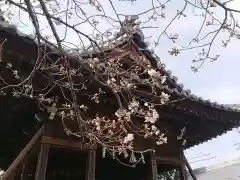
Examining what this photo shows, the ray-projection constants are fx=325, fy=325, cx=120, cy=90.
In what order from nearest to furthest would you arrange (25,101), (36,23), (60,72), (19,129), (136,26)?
1. (36,23)
2. (136,26)
3. (60,72)
4. (25,101)
5. (19,129)

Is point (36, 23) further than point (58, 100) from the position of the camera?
No

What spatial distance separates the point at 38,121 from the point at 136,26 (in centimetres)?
195

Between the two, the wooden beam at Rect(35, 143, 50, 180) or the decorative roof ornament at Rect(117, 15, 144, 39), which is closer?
the decorative roof ornament at Rect(117, 15, 144, 39)

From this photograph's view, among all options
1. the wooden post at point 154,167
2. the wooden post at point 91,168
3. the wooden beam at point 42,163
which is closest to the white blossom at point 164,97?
the wooden post at point 154,167

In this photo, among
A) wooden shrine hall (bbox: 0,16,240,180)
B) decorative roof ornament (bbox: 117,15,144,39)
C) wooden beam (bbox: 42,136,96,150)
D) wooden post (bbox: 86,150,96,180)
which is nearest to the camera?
decorative roof ornament (bbox: 117,15,144,39)

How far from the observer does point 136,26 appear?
3.00 m

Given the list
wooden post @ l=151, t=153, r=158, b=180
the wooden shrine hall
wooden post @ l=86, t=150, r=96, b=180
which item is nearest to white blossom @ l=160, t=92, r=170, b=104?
the wooden shrine hall

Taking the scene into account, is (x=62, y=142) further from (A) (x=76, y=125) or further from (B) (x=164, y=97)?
(B) (x=164, y=97)

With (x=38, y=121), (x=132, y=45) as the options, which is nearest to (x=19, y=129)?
(x=38, y=121)

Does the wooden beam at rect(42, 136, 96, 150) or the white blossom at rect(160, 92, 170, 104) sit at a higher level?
the white blossom at rect(160, 92, 170, 104)

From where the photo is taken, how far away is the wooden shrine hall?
3459mm

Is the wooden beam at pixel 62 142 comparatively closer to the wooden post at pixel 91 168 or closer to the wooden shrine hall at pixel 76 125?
the wooden shrine hall at pixel 76 125

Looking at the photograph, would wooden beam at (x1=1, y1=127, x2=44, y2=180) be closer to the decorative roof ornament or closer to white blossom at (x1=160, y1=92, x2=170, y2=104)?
white blossom at (x1=160, y1=92, x2=170, y2=104)

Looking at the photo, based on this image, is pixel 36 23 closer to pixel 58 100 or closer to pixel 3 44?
pixel 3 44
